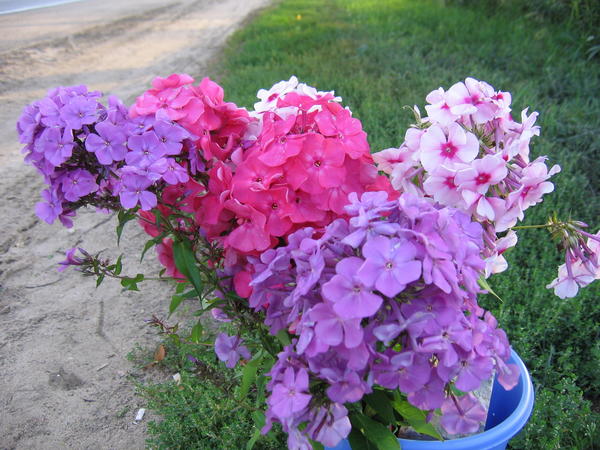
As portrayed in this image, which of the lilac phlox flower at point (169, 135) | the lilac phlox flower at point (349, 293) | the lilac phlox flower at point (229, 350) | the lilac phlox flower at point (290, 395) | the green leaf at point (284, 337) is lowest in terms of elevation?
the lilac phlox flower at point (229, 350)

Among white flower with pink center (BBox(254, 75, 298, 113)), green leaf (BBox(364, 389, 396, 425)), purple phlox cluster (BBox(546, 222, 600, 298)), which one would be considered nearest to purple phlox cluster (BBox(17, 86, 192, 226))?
white flower with pink center (BBox(254, 75, 298, 113))

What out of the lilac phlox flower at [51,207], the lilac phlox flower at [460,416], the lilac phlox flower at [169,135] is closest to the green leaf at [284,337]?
the lilac phlox flower at [460,416]

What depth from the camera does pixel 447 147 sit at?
1.21 m

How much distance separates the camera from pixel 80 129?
1.23 metres

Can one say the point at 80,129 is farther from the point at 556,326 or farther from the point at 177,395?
the point at 556,326

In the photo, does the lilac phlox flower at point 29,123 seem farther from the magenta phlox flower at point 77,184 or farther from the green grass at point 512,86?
the green grass at point 512,86

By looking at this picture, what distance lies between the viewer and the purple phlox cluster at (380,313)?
95 centimetres

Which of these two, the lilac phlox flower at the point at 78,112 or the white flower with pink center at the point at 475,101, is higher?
the lilac phlox flower at the point at 78,112

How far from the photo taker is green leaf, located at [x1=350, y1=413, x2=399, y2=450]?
1176 mm

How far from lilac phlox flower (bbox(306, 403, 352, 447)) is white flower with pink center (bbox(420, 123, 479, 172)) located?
1.81ft

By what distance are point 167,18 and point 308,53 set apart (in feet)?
17.1

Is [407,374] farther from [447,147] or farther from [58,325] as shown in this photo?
[58,325]

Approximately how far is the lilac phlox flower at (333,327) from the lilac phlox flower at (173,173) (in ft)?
1.42

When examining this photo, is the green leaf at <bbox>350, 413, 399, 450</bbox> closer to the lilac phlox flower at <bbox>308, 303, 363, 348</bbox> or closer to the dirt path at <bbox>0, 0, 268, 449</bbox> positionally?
the lilac phlox flower at <bbox>308, 303, 363, 348</bbox>
